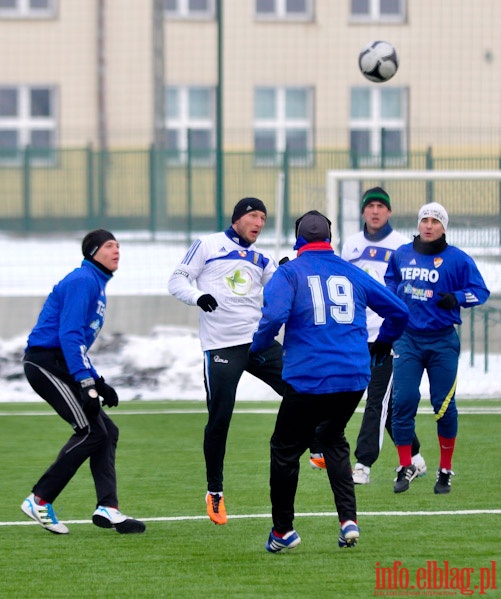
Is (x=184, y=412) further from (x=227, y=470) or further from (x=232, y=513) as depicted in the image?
(x=232, y=513)

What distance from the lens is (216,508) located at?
8.21 metres

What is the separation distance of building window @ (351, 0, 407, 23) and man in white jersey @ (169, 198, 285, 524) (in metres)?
23.0

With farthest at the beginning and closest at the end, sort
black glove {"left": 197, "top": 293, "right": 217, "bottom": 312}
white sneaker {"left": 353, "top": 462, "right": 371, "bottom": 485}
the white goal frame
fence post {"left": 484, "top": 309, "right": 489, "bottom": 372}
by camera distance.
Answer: fence post {"left": 484, "top": 309, "right": 489, "bottom": 372} < the white goal frame < white sneaker {"left": 353, "top": 462, "right": 371, "bottom": 485} < black glove {"left": 197, "top": 293, "right": 217, "bottom": 312}

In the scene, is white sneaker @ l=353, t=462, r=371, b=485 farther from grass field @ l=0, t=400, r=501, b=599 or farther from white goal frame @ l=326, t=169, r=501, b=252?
white goal frame @ l=326, t=169, r=501, b=252

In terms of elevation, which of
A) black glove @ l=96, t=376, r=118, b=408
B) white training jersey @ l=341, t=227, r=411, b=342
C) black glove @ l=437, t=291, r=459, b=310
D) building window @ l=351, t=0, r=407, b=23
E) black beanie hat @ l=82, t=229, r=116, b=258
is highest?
building window @ l=351, t=0, r=407, b=23

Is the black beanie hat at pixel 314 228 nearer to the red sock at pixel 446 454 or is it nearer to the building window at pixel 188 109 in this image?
the red sock at pixel 446 454

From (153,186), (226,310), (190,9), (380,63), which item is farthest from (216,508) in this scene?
(190,9)

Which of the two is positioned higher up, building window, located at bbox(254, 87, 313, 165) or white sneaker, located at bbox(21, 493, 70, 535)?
building window, located at bbox(254, 87, 313, 165)

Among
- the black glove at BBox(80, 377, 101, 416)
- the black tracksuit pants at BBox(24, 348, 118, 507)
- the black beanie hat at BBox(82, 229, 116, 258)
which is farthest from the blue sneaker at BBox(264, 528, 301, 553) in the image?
the black beanie hat at BBox(82, 229, 116, 258)

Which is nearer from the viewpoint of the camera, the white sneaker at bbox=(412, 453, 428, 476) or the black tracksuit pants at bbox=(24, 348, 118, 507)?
the black tracksuit pants at bbox=(24, 348, 118, 507)

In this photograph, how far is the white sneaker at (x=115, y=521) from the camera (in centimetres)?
788

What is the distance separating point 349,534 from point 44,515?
1779mm

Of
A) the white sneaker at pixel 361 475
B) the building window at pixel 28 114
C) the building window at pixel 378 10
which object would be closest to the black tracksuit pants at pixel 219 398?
the white sneaker at pixel 361 475

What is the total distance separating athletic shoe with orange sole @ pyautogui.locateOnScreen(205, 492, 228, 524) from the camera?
816cm
